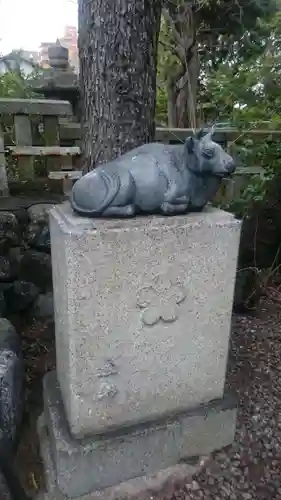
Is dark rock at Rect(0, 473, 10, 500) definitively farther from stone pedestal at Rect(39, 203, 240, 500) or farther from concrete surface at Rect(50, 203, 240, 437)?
concrete surface at Rect(50, 203, 240, 437)

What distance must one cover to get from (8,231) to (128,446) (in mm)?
1539

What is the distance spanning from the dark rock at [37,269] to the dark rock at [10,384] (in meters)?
0.79

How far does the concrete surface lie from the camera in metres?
1.29

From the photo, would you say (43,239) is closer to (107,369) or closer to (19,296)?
(19,296)

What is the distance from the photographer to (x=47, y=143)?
2918 mm

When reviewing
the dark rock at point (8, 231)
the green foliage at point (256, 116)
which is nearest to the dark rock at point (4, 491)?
the dark rock at point (8, 231)

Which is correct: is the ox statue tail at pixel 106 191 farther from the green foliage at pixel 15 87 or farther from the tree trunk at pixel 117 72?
the green foliage at pixel 15 87

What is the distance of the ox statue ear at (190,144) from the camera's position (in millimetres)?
1330

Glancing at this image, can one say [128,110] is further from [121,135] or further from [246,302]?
[246,302]

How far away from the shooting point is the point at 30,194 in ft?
9.86

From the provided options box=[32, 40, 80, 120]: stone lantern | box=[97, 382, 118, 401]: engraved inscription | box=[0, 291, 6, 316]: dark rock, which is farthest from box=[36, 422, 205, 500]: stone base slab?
box=[32, 40, 80, 120]: stone lantern

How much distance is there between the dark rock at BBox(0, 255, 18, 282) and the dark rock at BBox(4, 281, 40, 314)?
0.05 meters

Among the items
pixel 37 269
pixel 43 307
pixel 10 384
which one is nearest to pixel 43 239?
pixel 37 269

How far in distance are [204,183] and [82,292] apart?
533 millimetres
